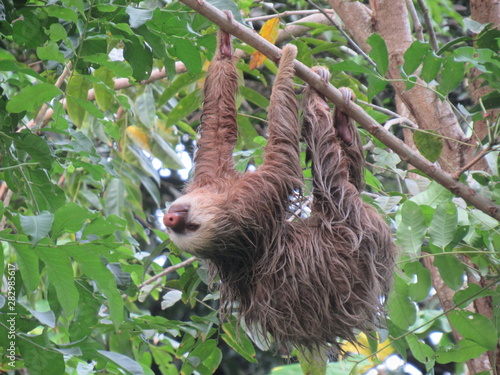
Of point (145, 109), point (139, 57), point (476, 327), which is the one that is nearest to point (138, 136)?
point (145, 109)

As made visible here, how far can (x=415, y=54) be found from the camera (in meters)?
3.32

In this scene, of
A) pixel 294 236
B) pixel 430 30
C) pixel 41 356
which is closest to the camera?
pixel 41 356

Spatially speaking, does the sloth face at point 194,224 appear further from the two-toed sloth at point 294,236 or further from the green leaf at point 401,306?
the green leaf at point 401,306

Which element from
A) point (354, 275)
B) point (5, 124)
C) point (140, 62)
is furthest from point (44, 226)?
point (354, 275)

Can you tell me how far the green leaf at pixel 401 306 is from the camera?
3623 millimetres

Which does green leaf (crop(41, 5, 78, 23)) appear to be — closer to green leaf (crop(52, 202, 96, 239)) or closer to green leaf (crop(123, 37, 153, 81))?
green leaf (crop(123, 37, 153, 81))

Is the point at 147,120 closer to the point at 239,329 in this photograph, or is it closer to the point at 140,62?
the point at 140,62

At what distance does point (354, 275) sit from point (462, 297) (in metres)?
0.61

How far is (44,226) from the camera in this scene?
238cm

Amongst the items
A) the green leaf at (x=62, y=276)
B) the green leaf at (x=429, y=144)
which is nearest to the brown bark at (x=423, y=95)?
the green leaf at (x=429, y=144)

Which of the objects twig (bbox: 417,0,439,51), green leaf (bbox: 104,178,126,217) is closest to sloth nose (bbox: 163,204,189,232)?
green leaf (bbox: 104,178,126,217)

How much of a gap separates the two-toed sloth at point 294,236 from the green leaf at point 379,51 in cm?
38

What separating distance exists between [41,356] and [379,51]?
2.36 m

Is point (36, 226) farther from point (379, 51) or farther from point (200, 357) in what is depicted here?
point (200, 357)
